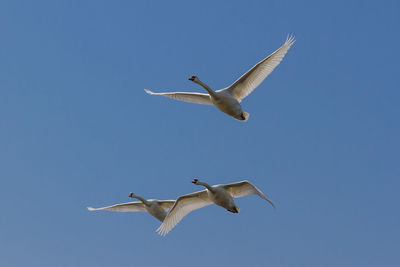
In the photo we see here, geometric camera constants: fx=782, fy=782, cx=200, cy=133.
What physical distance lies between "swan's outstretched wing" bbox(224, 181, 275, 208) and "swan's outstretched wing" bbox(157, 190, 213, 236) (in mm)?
2126

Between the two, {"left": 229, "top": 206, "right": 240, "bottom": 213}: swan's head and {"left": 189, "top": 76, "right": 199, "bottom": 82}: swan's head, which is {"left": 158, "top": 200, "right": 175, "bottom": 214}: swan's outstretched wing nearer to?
{"left": 229, "top": 206, "right": 240, "bottom": 213}: swan's head

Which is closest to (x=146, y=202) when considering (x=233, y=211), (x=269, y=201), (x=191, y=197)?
(x=191, y=197)

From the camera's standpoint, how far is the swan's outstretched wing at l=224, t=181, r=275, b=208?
43.3 meters

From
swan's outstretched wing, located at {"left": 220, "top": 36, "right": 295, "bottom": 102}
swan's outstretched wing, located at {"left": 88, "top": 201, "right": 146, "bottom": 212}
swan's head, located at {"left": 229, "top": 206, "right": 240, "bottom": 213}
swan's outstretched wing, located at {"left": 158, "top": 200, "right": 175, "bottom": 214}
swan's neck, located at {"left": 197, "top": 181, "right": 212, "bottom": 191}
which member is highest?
swan's outstretched wing, located at {"left": 220, "top": 36, "right": 295, "bottom": 102}

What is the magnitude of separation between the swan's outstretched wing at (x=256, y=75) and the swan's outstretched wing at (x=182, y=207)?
627 cm

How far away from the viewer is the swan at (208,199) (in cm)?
4356

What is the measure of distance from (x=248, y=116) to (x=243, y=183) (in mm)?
3979

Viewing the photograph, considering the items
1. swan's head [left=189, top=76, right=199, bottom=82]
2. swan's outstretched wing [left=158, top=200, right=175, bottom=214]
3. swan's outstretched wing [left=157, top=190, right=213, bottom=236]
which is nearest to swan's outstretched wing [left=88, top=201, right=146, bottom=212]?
swan's outstretched wing [left=158, top=200, right=175, bottom=214]

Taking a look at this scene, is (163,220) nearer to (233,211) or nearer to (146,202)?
(146,202)

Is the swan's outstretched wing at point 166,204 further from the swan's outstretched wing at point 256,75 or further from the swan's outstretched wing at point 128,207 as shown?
the swan's outstretched wing at point 256,75

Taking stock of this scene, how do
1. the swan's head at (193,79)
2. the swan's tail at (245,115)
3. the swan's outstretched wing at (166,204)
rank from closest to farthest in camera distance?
the swan's tail at (245,115), the swan's head at (193,79), the swan's outstretched wing at (166,204)

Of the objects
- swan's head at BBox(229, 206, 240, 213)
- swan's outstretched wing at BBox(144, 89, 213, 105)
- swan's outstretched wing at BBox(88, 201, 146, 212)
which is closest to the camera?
swan's head at BBox(229, 206, 240, 213)

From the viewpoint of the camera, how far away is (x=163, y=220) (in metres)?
50.1

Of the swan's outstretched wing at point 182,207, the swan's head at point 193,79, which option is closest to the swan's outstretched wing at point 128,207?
the swan's outstretched wing at point 182,207
